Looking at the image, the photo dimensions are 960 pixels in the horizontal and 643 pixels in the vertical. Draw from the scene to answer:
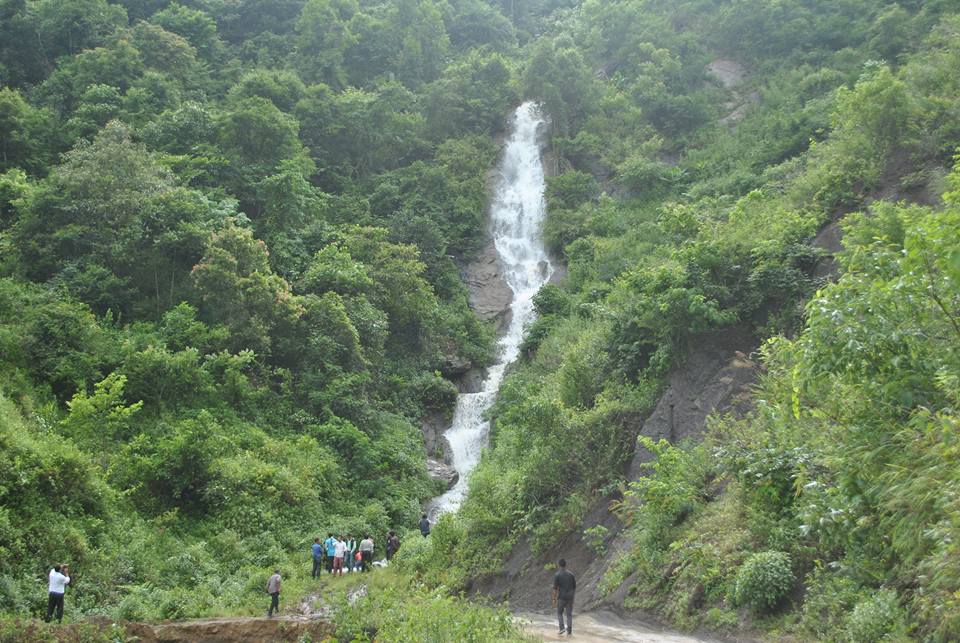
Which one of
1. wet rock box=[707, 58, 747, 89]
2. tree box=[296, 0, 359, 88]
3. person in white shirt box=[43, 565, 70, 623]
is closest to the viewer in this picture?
person in white shirt box=[43, 565, 70, 623]

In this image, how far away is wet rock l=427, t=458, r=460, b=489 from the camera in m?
25.4

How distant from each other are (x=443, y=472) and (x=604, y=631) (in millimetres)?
15662

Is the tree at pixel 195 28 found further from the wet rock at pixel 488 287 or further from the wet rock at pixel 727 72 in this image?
the wet rock at pixel 727 72

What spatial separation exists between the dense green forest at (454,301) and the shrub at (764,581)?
4 centimetres

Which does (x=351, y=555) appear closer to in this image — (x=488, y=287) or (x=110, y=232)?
(x=110, y=232)

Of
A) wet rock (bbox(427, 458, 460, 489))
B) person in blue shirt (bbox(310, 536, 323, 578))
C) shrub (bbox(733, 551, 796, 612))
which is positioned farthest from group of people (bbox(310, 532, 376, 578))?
shrub (bbox(733, 551, 796, 612))

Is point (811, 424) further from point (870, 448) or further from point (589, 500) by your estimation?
point (589, 500)

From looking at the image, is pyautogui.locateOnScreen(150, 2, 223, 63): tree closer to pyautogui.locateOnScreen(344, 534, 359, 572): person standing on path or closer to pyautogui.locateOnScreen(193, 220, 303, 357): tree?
pyautogui.locateOnScreen(193, 220, 303, 357): tree

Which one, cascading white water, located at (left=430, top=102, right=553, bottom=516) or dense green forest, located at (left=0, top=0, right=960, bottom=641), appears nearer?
dense green forest, located at (left=0, top=0, right=960, bottom=641)

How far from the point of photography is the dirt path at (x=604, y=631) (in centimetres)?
973

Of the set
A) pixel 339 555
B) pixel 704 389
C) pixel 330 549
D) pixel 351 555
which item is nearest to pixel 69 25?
pixel 330 549

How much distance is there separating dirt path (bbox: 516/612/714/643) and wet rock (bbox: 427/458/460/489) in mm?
13277

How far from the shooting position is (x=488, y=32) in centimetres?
5047

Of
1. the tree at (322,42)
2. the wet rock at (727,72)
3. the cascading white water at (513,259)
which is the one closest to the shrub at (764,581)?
the cascading white water at (513,259)
